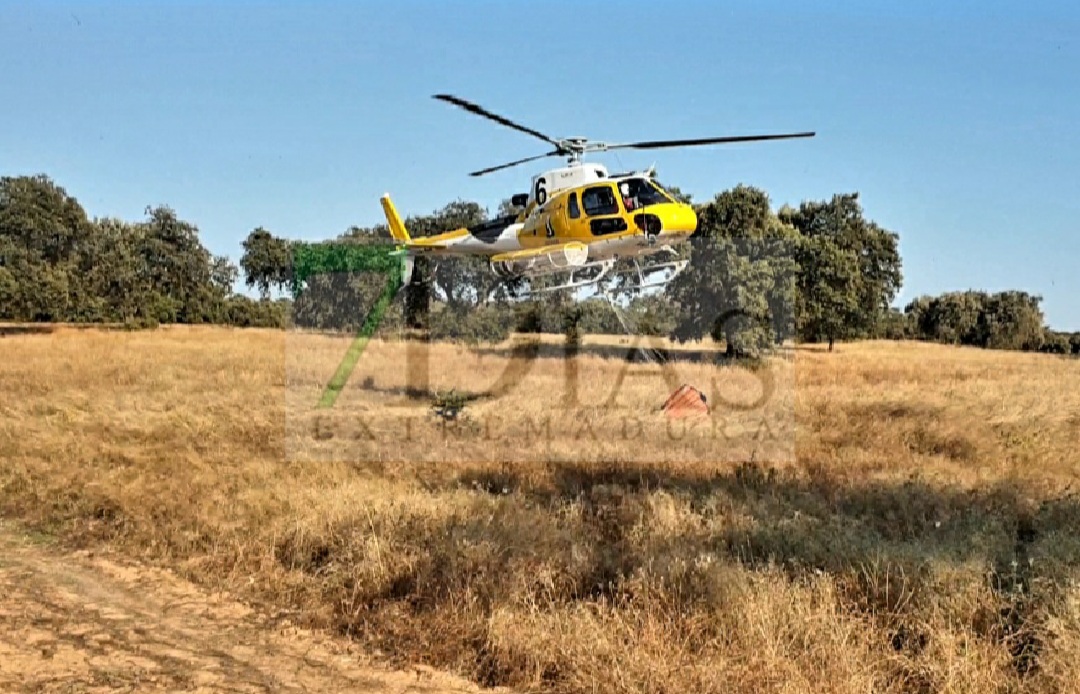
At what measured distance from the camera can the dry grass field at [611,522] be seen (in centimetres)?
477

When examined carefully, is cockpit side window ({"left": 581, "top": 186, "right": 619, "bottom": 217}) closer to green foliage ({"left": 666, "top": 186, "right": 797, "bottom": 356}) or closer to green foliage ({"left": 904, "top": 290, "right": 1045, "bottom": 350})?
green foliage ({"left": 666, "top": 186, "right": 797, "bottom": 356})

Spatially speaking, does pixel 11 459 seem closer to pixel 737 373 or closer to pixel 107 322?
pixel 737 373

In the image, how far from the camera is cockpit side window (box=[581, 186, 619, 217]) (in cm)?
1394

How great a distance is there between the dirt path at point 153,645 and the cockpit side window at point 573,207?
9.83m

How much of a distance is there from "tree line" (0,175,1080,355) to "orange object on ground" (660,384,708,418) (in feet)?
16.8

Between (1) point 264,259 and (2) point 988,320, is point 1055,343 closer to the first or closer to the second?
(2) point 988,320

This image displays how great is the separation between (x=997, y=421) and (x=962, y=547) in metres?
8.42

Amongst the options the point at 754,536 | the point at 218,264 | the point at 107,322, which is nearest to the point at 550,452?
the point at 754,536

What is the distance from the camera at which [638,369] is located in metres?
23.6

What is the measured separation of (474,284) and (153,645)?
29.2m

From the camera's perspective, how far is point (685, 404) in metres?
16.0

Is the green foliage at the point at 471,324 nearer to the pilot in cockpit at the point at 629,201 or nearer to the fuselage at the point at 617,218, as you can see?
the fuselage at the point at 617,218

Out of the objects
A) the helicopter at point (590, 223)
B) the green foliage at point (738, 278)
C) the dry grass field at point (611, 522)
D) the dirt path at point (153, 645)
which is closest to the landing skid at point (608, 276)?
the helicopter at point (590, 223)

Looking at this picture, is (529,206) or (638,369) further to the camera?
(638,369)
